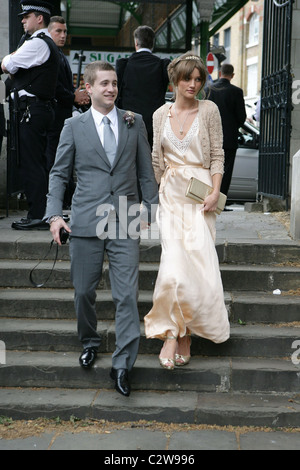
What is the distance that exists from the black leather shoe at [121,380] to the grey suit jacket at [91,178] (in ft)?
3.10

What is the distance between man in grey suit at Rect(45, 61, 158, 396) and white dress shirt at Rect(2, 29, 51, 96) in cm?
213

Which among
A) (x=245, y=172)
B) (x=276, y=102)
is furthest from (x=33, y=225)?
(x=245, y=172)

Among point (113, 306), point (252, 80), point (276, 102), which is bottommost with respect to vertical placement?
point (113, 306)

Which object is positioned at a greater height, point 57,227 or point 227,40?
point 227,40

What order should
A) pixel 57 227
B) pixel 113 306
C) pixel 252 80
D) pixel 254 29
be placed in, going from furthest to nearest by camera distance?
pixel 252 80
pixel 254 29
pixel 113 306
pixel 57 227

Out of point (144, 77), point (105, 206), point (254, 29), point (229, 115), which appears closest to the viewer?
point (105, 206)

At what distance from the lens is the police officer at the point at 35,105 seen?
715cm

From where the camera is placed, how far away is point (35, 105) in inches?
285

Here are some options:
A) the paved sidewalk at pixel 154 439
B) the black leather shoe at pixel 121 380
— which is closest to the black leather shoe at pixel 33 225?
the black leather shoe at pixel 121 380

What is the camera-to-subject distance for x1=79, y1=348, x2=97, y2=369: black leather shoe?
208 inches

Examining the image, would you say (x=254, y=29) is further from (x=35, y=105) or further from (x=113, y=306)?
(x=113, y=306)

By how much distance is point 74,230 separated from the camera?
5070mm

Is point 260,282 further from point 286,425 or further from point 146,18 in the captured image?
point 146,18

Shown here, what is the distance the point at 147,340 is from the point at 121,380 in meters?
0.60
